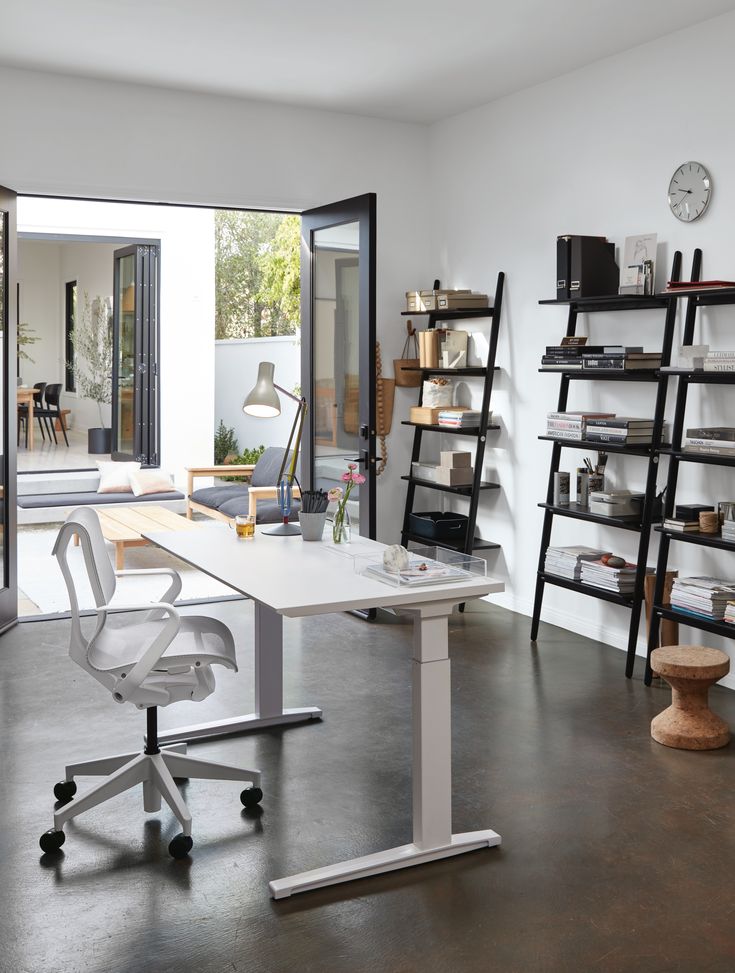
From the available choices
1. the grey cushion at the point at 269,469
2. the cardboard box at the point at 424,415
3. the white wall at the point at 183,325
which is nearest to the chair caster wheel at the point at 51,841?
the cardboard box at the point at 424,415

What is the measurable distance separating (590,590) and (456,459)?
4.94 ft

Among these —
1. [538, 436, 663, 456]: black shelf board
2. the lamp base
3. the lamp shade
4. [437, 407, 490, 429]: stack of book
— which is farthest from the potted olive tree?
the lamp base

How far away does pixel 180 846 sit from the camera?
299 centimetres

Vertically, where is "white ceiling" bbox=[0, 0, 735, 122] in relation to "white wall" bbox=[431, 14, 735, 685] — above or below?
above

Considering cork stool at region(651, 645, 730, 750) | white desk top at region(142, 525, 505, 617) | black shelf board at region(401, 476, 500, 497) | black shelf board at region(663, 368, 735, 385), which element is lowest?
cork stool at region(651, 645, 730, 750)

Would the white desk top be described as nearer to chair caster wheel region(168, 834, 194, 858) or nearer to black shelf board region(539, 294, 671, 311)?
chair caster wheel region(168, 834, 194, 858)

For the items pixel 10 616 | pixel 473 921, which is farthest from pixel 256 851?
pixel 10 616

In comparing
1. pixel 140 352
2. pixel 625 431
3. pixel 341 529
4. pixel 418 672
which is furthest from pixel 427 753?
pixel 140 352

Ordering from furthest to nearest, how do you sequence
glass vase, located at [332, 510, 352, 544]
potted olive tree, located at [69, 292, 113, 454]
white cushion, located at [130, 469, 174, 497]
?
1. potted olive tree, located at [69, 292, 113, 454]
2. white cushion, located at [130, 469, 174, 497]
3. glass vase, located at [332, 510, 352, 544]

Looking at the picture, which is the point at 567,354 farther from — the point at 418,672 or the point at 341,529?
the point at 418,672

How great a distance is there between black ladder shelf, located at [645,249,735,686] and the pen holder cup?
168cm

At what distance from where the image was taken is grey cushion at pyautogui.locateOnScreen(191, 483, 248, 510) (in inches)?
324

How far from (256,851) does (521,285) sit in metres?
3.88

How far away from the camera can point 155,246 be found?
10.4 m
